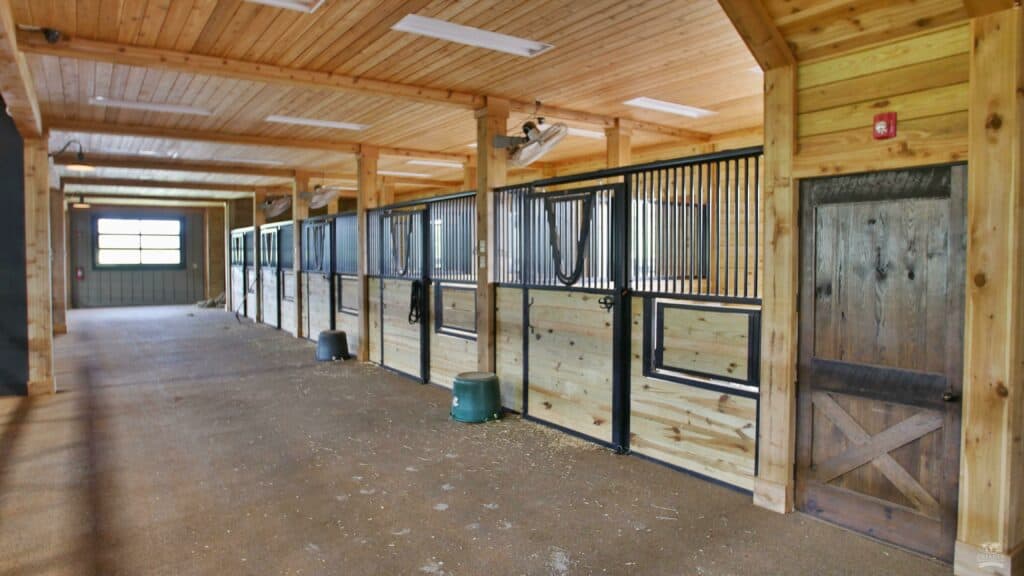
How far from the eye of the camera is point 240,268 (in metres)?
12.1

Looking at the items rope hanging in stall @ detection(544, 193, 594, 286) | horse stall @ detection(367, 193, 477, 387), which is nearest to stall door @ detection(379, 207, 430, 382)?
horse stall @ detection(367, 193, 477, 387)

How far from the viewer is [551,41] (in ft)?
12.2

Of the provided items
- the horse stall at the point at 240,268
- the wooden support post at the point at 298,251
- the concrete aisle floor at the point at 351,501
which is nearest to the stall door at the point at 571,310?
the concrete aisle floor at the point at 351,501

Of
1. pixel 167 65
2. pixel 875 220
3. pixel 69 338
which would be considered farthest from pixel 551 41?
pixel 69 338

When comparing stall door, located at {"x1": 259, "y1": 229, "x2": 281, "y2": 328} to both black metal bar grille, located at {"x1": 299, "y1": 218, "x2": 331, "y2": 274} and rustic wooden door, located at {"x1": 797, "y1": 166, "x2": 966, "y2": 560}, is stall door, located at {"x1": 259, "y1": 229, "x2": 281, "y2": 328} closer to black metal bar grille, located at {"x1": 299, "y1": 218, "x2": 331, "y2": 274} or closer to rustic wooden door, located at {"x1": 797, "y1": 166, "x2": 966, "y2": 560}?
black metal bar grille, located at {"x1": 299, "y1": 218, "x2": 331, "y2": 274}

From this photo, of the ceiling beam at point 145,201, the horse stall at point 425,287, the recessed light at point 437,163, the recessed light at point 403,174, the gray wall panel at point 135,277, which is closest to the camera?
the horse stall at point 425,287

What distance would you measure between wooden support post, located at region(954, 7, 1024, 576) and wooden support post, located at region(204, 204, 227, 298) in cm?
1531

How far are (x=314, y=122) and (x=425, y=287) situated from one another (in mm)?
1938

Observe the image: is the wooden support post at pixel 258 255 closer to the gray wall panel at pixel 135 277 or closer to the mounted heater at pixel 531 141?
the gray wall panel at pixel 135 277

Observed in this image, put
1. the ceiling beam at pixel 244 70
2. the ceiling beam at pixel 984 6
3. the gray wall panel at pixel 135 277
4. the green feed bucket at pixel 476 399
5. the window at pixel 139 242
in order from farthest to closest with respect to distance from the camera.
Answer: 1. the window at pixel 139 242
2. the gray wall panel at pixel 135 277
3. the green feed bucket at pixel 476 399
4. the ceiling beam at pixel 244 70
5. the ceiling beam at pixel 984 6

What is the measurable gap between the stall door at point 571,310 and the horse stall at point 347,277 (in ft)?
10.1

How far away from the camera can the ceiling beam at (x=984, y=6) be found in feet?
6.72

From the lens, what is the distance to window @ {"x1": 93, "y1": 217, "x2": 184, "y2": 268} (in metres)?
14.5

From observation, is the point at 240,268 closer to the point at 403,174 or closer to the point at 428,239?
the point at 403,174
